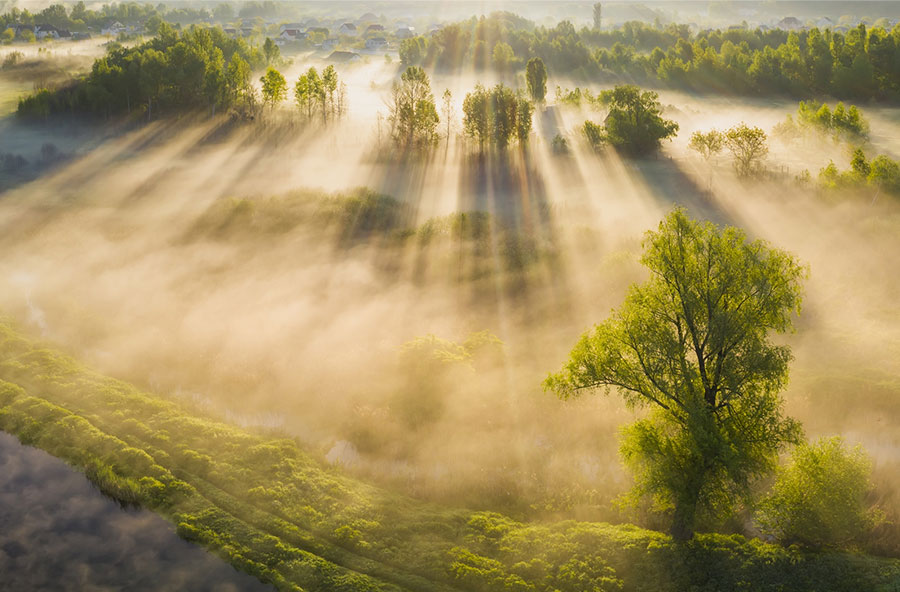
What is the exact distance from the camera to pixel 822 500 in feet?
102

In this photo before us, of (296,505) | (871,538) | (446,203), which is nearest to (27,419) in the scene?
(296,505)

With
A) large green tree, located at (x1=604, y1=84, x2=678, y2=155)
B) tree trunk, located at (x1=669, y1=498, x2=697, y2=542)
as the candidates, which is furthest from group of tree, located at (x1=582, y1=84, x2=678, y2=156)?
tree trunk, located at (x1=669, y1=498, x2=697, y2=542)

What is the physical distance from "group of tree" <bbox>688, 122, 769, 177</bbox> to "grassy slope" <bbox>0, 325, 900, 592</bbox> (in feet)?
257

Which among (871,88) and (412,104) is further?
(871,88)

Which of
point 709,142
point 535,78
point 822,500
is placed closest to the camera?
point 822,500

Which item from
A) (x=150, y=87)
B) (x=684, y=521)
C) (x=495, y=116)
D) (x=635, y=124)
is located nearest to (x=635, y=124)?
(x=635, y=124)

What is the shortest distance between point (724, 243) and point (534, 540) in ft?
59.4

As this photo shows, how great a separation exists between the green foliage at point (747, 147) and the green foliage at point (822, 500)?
74.2 metres

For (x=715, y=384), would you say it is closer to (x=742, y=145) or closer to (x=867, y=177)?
(x=867, y=177)

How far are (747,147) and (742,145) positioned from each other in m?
1.12

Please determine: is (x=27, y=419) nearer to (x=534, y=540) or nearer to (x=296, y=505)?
(x=296, y=505)

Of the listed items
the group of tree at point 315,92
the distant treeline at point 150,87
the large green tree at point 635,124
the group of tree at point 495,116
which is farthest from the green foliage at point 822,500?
the distant treeline at point 150,87

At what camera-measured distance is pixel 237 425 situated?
4716 cm

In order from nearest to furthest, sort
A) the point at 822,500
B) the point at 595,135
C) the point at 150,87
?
the point at 822,500 → the point at 595,135 → the point at 150,87
